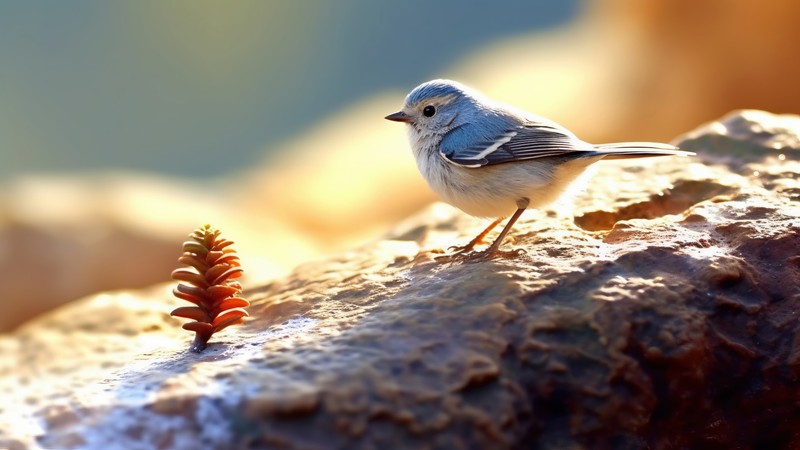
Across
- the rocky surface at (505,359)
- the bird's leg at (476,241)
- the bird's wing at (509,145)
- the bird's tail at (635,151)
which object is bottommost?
the rocky surface at (505,359)

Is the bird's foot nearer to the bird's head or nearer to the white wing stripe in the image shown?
the white wing stripe

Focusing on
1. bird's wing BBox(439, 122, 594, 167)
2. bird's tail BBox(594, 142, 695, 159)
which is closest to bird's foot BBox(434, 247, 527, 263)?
bird's wing BBox(439, 122, 594, 167)

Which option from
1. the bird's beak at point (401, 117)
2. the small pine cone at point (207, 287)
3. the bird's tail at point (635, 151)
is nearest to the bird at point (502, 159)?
the bird's tail at point (635, 151)

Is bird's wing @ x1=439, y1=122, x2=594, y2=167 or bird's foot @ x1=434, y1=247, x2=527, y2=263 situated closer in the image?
bird's foot @ x1=434, y1=247, x2=527, y2=263

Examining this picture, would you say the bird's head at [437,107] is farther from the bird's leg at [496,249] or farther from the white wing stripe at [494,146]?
the bird's leg at [496,249]

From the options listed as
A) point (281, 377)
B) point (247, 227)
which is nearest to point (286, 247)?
point (247, 227)

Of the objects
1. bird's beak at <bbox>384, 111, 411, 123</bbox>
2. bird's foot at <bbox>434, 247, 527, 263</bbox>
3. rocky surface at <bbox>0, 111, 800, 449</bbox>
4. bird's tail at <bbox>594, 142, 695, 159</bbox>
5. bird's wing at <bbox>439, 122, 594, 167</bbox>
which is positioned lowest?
rocky surface at <bbox>0, 111, 800, 449</bbox>
